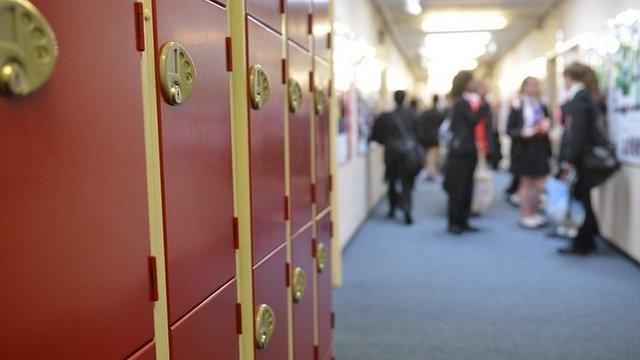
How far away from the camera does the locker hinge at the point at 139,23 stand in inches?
42.0

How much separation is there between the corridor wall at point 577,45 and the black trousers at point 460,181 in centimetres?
111

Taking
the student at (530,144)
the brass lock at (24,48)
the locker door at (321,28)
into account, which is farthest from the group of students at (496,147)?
the brass lock at (24,48)

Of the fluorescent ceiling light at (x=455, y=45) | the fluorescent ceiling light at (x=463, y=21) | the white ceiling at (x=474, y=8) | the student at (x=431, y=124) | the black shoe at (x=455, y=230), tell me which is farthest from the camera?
the fluorescent ceiling light at (x=455, y=45)

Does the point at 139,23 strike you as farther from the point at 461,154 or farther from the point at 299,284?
the point at 461,154

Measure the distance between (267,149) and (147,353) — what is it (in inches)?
30.4

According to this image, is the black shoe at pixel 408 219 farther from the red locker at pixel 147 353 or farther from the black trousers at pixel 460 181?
the red locker at pixel 147 353

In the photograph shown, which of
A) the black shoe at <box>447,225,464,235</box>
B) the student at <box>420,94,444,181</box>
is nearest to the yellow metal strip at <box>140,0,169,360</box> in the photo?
the black shoe at <box>447,225,464,235</box>

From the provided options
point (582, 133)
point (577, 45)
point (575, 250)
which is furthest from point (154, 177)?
point (577, 45)

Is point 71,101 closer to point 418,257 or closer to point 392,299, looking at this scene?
point 392,299

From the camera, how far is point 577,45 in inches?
246

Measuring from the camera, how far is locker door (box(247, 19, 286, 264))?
163 centimetres

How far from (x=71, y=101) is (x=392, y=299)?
307 cm

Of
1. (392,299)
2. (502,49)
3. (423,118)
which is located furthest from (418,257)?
(502,49)

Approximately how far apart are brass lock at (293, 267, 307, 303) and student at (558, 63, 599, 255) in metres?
3.02
